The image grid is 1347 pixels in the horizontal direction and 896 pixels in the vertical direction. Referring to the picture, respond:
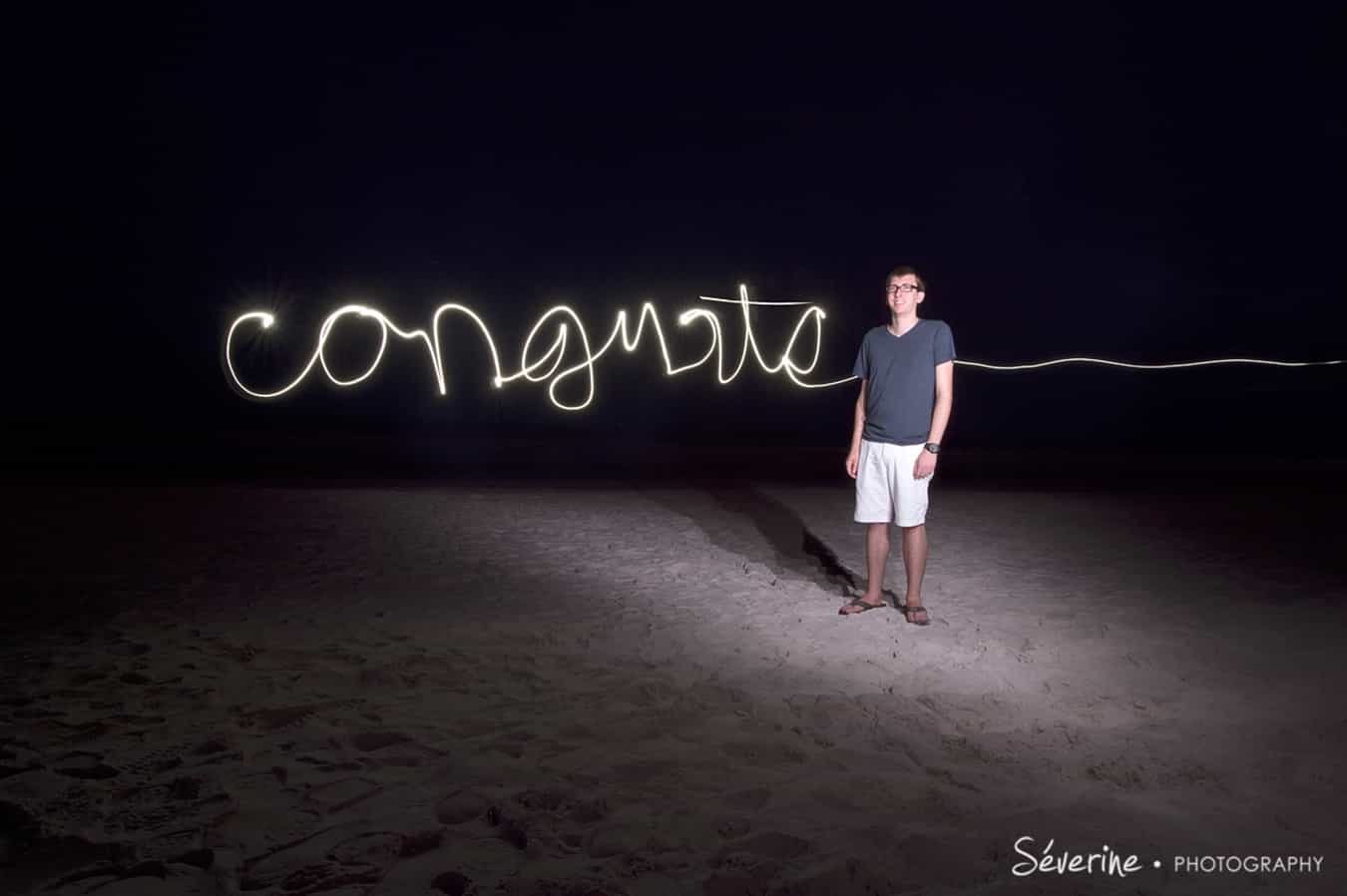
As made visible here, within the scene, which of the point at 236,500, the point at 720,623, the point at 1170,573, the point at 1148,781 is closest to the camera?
→ the point at 1148,781

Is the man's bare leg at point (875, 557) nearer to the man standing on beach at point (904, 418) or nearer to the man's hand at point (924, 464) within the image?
the man standing on beach at point (904, 418)

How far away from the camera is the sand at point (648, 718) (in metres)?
1.91

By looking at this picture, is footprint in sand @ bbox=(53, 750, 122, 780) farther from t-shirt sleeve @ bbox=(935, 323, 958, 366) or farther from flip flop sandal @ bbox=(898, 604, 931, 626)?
t-shirt sleeve @ bbox=(935, 323, 958, 366)

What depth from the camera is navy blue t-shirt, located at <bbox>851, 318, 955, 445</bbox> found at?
12.4 feet

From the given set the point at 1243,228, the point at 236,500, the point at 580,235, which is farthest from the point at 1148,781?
the point at 1243,228

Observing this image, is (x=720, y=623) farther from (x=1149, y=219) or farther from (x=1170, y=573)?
(x=1149, y=219)

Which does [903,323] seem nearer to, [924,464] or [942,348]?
[942,348]

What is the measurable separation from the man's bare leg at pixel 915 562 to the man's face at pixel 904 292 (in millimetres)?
1083

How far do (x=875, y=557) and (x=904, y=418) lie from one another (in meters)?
0.76

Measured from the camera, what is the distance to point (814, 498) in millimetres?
8242

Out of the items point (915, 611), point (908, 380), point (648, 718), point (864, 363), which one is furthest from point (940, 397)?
point (648, 718)

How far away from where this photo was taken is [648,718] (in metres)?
2.77

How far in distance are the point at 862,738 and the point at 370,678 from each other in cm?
189

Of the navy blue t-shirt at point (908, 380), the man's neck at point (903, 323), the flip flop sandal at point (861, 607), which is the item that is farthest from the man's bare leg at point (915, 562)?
the man's neck at point (903, 323)
